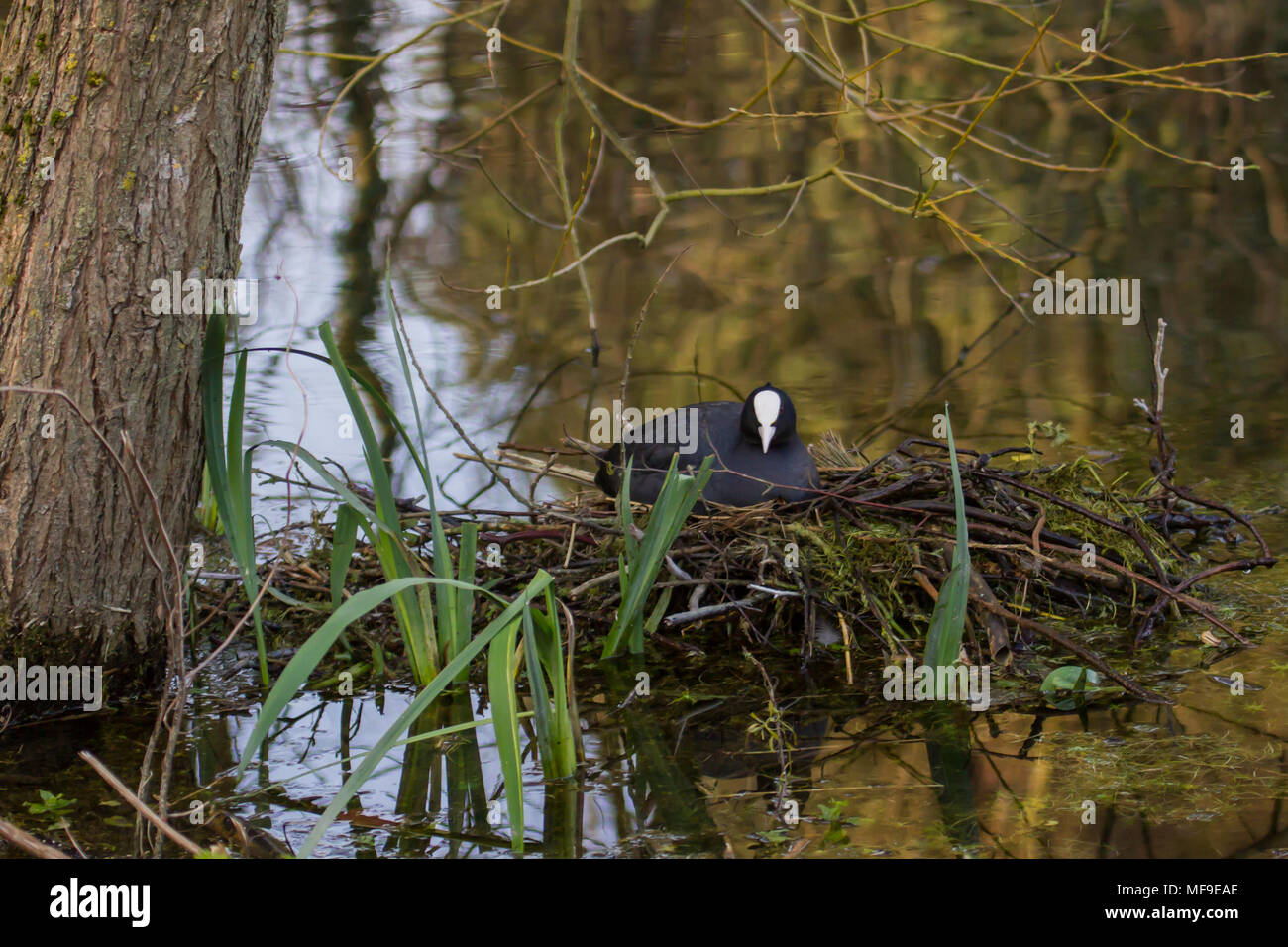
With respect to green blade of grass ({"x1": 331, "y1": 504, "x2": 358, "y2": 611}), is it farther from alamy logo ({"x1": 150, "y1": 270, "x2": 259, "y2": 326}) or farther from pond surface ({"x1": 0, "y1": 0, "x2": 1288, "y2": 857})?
alamy logo ({"x1": 150, "y1": 270, "x2": 259, "y2": 326})

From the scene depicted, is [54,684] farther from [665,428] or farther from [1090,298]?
[1090,298]

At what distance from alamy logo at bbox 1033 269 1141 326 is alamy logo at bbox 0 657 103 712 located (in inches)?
180

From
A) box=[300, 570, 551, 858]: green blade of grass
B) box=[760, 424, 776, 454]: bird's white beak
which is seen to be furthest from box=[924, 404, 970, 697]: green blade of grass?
box=[300, 570, 551, 858]: green blade of grass

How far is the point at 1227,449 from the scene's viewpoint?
500 cm

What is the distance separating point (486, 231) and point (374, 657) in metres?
4.71

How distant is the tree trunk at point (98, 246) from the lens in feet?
10.0

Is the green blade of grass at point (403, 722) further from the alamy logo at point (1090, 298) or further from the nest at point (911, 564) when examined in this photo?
the alamy logo at point (1090, 298)

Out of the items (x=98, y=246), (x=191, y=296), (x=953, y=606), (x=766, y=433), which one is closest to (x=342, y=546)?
(x=191, y=296)

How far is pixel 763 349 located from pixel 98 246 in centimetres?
373

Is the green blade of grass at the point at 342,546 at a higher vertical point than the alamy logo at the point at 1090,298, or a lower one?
lower

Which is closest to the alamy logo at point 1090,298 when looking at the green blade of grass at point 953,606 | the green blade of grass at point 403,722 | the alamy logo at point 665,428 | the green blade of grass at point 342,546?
the alamy logo at point 665,428

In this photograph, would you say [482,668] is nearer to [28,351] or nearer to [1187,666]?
[28,351]

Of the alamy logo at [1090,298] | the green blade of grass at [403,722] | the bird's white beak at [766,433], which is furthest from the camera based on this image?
the alamy logo at [1090,298]

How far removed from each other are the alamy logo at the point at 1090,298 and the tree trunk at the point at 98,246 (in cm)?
431
